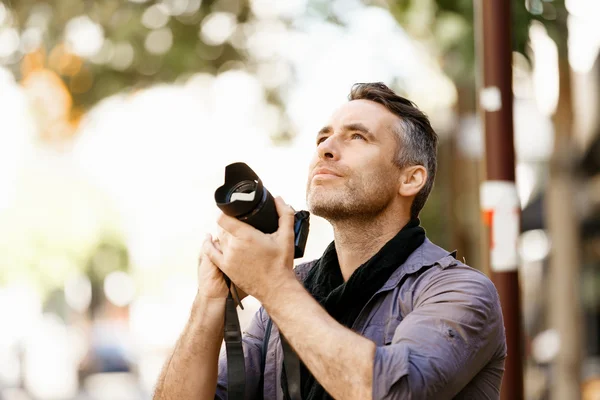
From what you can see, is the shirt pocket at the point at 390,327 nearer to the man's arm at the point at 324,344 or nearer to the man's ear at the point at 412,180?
the man's arm at the point at 324,344

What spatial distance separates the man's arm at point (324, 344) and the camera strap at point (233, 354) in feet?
0.80

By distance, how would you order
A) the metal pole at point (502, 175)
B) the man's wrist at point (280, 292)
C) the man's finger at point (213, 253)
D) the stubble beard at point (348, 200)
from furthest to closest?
the metal pole at point (502, 175) < the stubble beard at point (348, 200) < the man's finger at point (213, 253) < the man's wrist at point (280, 292)

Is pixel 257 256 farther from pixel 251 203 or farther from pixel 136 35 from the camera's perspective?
pixel 136 35

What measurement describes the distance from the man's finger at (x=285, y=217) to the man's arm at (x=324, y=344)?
0.15 meters

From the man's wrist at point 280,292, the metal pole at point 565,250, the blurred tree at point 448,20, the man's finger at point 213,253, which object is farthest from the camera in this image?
the metal pole at point 565,250

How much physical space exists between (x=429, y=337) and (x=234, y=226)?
547 millimetres

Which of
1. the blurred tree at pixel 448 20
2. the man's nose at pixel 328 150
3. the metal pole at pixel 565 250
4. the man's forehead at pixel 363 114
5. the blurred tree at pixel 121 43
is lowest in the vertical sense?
the metal pole at pixel 565 250

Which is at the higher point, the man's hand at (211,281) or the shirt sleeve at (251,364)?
the man's hand at (211,281)

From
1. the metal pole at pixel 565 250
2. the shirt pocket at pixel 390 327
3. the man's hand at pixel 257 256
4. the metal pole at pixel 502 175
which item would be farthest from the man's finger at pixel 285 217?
the metal pole at pixel 565 250

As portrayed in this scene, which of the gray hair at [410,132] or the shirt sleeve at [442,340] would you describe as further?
the gray hair at [410,132]

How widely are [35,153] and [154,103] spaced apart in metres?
2.89

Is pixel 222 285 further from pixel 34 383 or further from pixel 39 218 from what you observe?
pixel 34 383

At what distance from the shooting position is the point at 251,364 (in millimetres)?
2734

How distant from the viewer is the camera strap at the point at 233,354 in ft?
8.12
